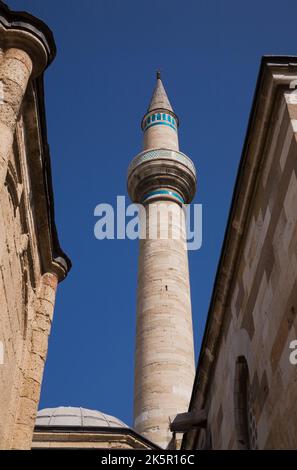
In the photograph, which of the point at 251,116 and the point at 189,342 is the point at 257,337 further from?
the point at 189,342

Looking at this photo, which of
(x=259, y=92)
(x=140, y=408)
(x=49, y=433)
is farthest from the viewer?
(x=140, y=408)

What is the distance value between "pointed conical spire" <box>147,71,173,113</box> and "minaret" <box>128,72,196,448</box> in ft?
4.14

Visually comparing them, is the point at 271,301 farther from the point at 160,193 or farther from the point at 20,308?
the point at 160,193

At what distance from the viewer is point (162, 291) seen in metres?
15.2

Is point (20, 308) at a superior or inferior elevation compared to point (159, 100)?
inferior

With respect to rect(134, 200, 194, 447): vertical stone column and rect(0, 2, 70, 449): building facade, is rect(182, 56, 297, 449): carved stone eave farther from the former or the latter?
rect(134, 200, 194, 447): vertical stone column

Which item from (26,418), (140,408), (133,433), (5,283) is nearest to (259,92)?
(5,283)

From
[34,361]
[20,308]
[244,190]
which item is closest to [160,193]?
[244,190]

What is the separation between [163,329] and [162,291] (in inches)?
47.0

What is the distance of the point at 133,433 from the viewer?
35.4 ft

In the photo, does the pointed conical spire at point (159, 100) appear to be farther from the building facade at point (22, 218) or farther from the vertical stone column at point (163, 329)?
the building facade at point (22, 218)

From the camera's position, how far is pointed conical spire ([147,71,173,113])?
74.2 feet

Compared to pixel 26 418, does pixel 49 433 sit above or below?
above
